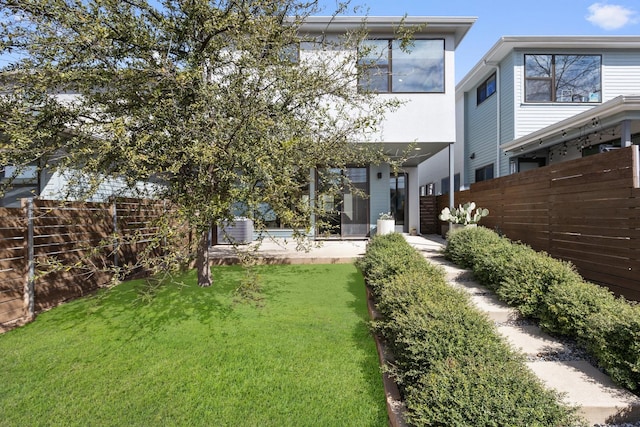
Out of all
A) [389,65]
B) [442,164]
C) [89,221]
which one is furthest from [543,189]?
[442,164]

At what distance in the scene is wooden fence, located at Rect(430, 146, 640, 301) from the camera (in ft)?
13.2

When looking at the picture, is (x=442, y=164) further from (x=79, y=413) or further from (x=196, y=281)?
(x=79, y=413)

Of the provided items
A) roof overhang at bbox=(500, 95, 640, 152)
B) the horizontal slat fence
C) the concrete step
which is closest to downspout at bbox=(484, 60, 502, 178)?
roof overhang at bbox=(500, 95, 640, 152)

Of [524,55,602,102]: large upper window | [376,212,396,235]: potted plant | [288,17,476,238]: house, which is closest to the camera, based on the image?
[288,17,476,238]: house

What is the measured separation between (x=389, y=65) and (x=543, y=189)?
18.7ft

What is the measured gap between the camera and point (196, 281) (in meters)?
5.84

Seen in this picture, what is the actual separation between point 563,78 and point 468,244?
30.3 feet

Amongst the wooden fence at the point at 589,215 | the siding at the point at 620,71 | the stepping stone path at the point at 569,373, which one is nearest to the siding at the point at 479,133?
the siding at the point at 620,71

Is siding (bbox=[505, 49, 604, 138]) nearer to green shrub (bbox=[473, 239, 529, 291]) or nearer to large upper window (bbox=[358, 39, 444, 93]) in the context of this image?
large upper window (bbox=[358, 39, 444, 93])

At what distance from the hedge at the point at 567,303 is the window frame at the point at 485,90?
9446 mm

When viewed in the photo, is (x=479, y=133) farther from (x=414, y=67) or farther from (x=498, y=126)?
(x=414, y=67)

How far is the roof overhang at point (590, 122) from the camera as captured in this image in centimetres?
705

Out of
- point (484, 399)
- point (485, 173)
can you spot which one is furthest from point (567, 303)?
point (485, 173)

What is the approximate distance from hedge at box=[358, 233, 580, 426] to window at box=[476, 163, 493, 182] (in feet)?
36.6
